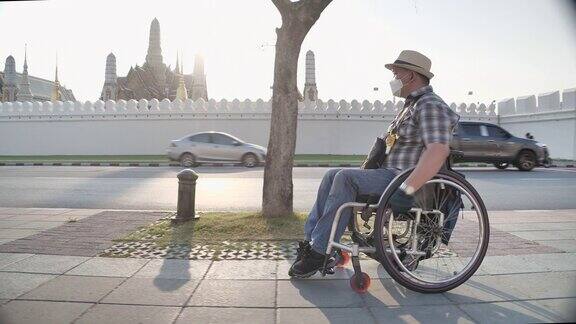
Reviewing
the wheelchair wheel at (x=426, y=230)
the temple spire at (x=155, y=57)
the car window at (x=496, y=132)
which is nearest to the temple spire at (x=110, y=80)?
the temple spire at (x=155, y=57)

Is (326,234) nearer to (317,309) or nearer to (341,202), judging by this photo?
(341,202)

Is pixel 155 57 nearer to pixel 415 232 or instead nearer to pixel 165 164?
pixel 165 164

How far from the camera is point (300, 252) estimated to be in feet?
12.9

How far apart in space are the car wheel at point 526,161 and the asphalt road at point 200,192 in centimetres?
353

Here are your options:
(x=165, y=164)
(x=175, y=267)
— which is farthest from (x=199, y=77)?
(x=175, y=267)

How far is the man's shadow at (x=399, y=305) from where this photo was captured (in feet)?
10.4

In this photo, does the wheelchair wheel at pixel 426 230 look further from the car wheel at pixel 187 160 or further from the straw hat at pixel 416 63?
the car wheel at pixel 187 160

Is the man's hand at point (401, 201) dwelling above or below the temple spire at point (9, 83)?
below

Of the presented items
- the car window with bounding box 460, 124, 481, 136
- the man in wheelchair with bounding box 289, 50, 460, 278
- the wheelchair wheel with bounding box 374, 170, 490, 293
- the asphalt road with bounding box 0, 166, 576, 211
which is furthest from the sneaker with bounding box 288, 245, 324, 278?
the car window with bounding box 460, 124, 481, 136

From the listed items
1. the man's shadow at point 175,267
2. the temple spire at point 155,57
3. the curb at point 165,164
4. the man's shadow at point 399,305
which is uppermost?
the temple spire at point 155,57

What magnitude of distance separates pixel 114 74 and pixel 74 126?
23.3m

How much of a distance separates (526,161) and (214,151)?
11597 millimetres

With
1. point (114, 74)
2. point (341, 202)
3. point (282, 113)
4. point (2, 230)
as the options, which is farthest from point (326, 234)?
point (114, 74)

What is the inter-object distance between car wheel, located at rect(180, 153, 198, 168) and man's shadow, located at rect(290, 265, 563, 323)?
55.0 ft
